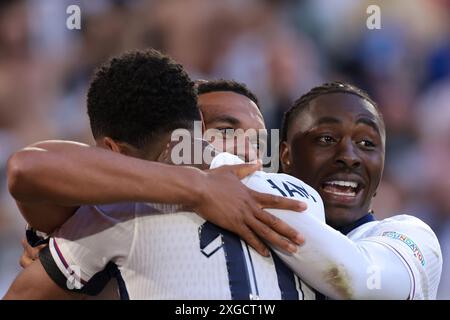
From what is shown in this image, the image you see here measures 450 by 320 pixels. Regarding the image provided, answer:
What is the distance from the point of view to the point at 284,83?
17.9 ft

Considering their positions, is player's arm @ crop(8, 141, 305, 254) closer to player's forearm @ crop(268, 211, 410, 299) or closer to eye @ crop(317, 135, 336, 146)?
player's forearm @ crop(268, 211, 410, 299)

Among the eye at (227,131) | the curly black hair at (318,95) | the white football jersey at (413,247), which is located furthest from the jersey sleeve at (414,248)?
the eye at (227,131)

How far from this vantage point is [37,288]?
88.0 inches

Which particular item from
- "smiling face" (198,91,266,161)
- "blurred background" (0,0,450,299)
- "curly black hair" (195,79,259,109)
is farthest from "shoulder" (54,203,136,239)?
"blurred background" (0,0,450,299)

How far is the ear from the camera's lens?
322 centimetres

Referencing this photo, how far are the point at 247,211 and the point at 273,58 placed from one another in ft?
11.4

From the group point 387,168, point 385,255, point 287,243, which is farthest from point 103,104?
point 387,168

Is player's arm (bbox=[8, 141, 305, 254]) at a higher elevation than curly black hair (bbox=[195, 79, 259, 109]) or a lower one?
lower

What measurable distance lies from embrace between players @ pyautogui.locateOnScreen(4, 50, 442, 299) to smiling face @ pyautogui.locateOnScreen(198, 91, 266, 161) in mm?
725

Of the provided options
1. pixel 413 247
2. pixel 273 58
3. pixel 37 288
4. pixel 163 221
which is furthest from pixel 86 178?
pixel 273 58

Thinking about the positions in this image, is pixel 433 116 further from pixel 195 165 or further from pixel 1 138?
pixel 195 165

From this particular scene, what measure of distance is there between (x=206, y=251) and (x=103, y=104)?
0.49m

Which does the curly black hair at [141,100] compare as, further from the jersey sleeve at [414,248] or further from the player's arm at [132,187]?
the jersey sleeve at [414,248]

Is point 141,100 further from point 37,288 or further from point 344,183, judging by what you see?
point 344,183
